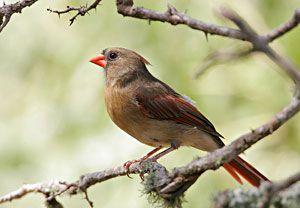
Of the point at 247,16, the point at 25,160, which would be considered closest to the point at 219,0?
the point at 247,16

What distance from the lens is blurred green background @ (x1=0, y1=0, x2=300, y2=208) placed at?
16.0 feet

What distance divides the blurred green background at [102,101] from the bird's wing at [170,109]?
23 centimetres

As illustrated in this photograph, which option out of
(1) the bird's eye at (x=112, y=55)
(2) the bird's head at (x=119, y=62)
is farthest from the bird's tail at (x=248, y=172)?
(1) the bird's eye at (x=112, y=55)

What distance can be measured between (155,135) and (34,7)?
1.91m

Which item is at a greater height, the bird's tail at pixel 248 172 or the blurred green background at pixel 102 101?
the blurred green background at pixel 102 101

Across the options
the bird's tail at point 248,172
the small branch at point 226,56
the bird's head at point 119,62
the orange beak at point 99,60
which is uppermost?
the orange beak at point 99,60

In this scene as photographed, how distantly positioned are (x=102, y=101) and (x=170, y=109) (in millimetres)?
673

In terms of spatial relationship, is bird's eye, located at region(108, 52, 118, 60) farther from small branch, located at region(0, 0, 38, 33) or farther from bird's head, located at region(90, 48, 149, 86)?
small branch, located at region(0, 0, 38, 33)

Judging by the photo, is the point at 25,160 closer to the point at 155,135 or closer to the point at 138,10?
the point at 155,135

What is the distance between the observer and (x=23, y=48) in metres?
5.73

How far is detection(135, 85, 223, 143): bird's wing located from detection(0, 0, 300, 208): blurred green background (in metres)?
0.23

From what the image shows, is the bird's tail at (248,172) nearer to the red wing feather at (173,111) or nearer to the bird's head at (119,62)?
the red wing feather at (173,111)

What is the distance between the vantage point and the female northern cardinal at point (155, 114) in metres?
4.55

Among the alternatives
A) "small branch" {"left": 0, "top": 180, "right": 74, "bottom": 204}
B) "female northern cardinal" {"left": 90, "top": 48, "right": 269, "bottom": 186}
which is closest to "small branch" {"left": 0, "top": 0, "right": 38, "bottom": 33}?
"small branch" {"left": 0, "top": 180, "right": 74, "bottom": 204}
